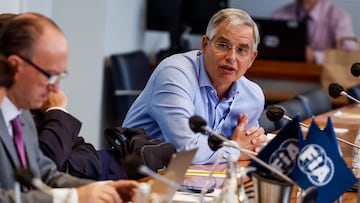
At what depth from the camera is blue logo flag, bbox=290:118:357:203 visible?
2031 millimetres

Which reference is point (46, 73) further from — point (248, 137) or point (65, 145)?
point (248, 137)

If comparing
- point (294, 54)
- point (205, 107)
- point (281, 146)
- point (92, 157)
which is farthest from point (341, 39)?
point (281, 146)

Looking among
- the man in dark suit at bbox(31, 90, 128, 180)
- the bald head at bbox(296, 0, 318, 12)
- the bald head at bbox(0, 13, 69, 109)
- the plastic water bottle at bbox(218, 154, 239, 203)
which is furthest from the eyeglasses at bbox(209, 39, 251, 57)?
the bald head at bbox(296, 0, 318, 12)

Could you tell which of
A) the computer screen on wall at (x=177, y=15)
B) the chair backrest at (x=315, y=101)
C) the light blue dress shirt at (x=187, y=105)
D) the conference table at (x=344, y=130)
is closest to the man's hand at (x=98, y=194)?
the conference table at (x=344, y=130)

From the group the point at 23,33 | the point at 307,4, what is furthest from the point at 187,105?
the point at 307,4

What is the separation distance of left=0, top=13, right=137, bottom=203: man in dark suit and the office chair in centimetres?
368

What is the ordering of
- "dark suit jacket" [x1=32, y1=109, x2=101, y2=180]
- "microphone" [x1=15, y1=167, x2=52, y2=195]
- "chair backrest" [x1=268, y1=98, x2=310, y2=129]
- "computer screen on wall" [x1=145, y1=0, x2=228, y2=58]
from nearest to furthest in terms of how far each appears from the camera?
"microphone" [x1=15, y1=167, x2=52, y2=195] < "dark suit jacket" [x1=32, y1=109, x2=101, y2=180] < "chair backrest" [x1=268, y1=98, x2=310, y2=129] < "computer screen on wall" [x1=145, y1=0, x2=228, y2=58]

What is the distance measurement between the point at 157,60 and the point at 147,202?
4737mm

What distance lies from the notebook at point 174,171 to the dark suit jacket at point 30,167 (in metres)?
0.26

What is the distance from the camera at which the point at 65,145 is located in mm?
2529

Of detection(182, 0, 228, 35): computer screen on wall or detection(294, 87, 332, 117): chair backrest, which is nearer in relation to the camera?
detection(294, 87, 332, 117): chair backrest

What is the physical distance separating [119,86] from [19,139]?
12.2 feet

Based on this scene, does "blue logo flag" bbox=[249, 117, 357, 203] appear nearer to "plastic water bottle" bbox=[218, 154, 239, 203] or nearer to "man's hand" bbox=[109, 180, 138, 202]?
"plastic water bottle" bbox=[218, 154, 239, 203]

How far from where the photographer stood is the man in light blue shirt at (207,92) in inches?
119
